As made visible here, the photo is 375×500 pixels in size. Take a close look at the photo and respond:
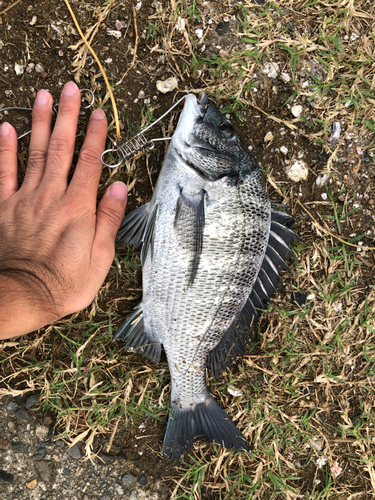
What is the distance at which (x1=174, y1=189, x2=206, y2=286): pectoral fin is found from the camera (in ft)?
7.94

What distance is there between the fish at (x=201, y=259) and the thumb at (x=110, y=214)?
0.07 m

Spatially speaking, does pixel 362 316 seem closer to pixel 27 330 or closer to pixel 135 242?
pixel 135 242

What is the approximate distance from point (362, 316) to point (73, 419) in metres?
2.47

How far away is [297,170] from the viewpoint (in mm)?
2967

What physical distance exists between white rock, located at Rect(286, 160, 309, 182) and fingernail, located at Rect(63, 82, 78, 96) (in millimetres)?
1745

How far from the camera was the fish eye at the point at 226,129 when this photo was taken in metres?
2.51

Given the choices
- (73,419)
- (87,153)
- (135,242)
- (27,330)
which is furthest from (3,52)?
(73,419)

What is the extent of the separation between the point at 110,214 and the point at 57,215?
1.22 ft

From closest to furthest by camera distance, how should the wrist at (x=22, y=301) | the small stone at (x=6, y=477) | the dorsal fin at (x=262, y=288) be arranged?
1. the wrist at (x=22, y=301)
2. the dorsal fin at (x=262, y=288)
3. the small stone at (x=6, y=477)

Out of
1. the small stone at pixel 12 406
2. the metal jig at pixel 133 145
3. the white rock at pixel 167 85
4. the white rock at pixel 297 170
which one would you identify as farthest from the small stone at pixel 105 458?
the white rock at pixel 167 85

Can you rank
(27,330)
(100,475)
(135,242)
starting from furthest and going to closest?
(100,475)
(135,242)
(27,330)

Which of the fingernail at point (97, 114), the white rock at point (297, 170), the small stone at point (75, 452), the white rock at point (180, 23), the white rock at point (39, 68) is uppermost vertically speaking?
the white rock at point (180, 23)

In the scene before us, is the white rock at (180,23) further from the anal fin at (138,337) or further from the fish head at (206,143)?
the anal fin at (138,337)

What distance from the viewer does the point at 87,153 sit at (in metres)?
2.68
